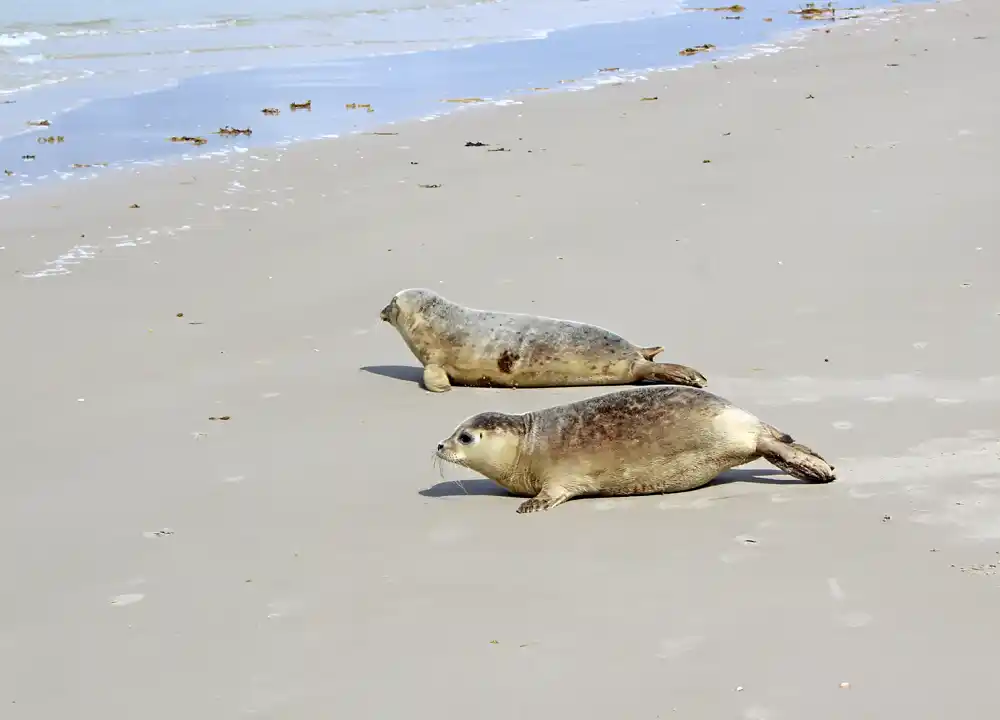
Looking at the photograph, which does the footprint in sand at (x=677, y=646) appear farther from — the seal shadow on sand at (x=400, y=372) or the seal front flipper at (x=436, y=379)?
the seal shadow on sand at (x=400, y=372)

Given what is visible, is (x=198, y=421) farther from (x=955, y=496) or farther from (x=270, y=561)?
(x=955, y=496)

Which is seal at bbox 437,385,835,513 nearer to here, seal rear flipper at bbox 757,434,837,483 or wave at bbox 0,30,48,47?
seal rear flipper at bbox 757,434,837,483

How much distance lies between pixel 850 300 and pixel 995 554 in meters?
3.21

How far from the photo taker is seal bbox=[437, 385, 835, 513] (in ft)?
15.5

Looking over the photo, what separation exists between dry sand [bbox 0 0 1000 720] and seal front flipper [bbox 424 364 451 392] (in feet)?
0.50

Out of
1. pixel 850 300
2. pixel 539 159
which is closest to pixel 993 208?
pixel 850 300

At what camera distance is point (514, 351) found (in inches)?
254

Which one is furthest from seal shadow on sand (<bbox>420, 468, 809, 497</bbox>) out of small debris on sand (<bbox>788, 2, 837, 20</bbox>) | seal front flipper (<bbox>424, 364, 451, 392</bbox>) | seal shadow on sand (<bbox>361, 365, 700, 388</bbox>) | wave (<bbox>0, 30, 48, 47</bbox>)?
wave (<bbox>0, 30, 48, 47</bbox>)

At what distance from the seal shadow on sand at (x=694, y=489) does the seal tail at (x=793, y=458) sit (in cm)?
7

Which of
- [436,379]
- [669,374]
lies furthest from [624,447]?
[436,379]

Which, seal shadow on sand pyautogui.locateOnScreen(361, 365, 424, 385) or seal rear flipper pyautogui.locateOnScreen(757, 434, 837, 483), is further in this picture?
seal shadow on sand pyautogui.locateOnScreen(361, 365, 424, 385)

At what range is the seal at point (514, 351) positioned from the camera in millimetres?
6270

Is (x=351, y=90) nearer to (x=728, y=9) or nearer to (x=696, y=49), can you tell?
(x=696, y=49)

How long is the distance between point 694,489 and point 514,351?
1836mm
